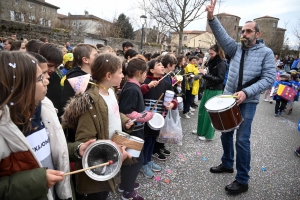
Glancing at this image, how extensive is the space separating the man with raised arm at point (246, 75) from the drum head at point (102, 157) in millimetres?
1868

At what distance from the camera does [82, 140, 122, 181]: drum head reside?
4.47ft

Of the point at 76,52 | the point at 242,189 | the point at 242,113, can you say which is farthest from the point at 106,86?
the point at 242,189

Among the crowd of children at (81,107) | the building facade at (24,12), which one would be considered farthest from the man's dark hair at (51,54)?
the building facade at (24,12)

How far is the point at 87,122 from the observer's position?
1.68m

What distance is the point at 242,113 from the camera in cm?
280

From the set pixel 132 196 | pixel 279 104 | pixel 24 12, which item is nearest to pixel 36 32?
pixel 132 196

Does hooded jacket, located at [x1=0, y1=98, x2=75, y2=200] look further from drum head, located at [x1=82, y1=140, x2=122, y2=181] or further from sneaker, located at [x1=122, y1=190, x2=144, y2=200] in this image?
sneaker, located at [x1=122, y1=190, x2=144, y2=200]

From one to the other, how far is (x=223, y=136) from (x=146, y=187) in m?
1.45

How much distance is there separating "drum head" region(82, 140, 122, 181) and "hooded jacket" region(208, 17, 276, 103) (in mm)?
1972

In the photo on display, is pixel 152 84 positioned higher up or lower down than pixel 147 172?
higher up

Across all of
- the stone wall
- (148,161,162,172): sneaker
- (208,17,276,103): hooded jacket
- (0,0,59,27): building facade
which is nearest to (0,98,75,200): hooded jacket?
(148,161,162,172): sneaker

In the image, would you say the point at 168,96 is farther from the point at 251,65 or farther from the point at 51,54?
the point at 51,54

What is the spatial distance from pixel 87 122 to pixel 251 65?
229 centimetres

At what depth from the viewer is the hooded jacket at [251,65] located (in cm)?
259
